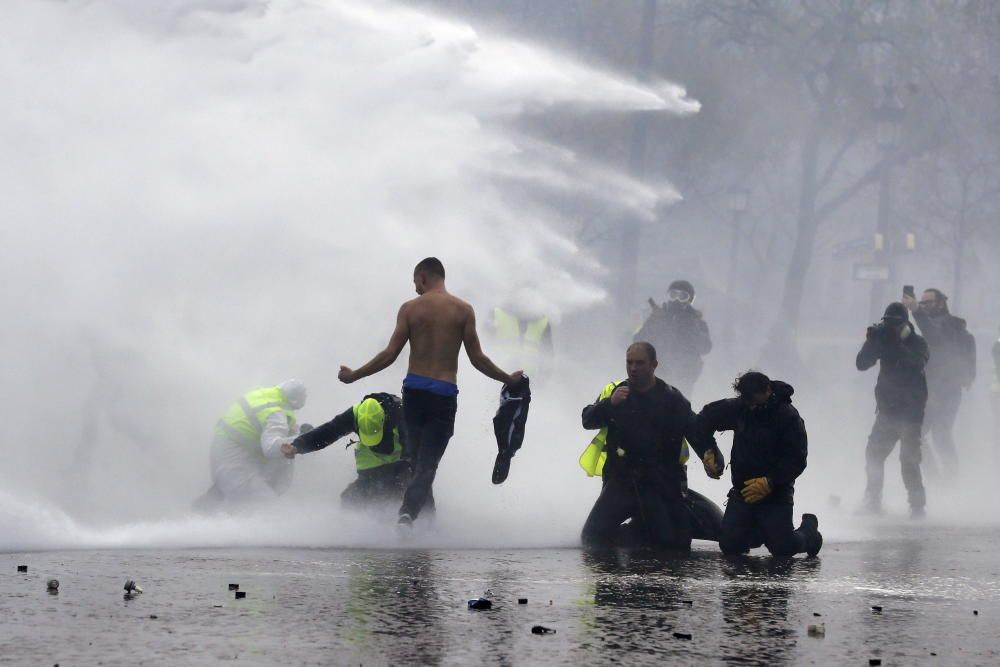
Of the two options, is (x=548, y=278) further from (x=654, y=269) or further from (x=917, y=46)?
(x=654, y=269)

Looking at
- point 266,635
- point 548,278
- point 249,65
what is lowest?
point 266,635

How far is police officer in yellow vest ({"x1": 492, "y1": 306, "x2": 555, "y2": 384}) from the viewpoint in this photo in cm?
1434

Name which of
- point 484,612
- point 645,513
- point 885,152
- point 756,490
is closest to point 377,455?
point 645,513

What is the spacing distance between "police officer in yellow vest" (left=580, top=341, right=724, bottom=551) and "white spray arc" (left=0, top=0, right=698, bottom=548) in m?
2.45

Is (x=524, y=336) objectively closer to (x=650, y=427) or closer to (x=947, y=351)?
(x=947, y=351)

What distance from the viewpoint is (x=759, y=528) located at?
8711 millimetres

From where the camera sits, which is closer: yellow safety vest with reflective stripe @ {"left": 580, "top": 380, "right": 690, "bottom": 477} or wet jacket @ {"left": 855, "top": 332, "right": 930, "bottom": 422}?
yellow safety vest with reflective stripe @ {"left": 580, "top": 380, "right": 690, "bottom": 477}

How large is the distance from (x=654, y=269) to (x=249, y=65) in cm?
4168

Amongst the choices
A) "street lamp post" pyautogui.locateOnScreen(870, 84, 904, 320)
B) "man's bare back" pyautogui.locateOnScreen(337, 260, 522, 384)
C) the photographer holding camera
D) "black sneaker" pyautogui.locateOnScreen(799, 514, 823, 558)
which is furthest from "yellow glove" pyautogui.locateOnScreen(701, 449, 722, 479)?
"street lamp post" pyautogui.locateOnScreen(870, 84, 904, 320)

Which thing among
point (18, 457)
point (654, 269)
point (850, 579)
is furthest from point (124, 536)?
point (654, 269)

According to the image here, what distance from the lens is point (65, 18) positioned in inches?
568

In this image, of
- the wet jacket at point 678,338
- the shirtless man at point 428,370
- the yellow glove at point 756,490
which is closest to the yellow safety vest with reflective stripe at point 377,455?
the shirtless man at point 428,370

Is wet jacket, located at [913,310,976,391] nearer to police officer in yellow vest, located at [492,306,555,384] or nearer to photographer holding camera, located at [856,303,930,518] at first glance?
photographer holding camera, located at [856,303,930,518]

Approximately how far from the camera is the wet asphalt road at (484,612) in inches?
214
